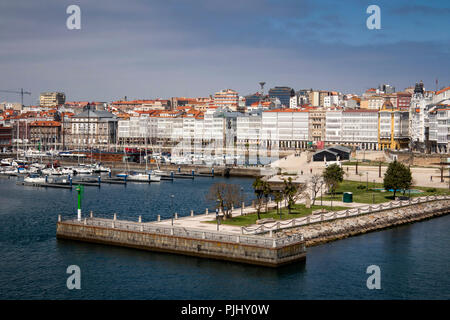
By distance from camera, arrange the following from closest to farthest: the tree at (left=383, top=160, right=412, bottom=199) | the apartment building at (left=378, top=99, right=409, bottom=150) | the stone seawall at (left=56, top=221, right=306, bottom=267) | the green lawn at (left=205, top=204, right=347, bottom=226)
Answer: the stone seawall at (left=56, top=221, right=306, bottom=267)
the green lawn at (left=205, top=204, right=347, bottom=226)
the tree at (left=383, top=160, right=412, bottom=199)
the apartment building at (left=378, top=99, right=409, bottom=150)

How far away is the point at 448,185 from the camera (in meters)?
67.9

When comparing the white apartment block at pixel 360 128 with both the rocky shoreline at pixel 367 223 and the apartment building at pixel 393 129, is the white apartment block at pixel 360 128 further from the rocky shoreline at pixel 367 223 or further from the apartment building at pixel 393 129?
the rocky shoreline at pixel 367 223

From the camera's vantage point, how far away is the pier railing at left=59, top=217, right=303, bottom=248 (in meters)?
35.8

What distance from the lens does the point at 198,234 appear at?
3797 centimetres

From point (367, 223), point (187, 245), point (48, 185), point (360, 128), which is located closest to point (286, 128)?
point (360, 128)

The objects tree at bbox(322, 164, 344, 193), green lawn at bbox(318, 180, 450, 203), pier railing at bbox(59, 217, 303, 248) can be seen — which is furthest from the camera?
tree at bbox(322, 164, 344, 193)

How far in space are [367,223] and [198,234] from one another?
1469cm

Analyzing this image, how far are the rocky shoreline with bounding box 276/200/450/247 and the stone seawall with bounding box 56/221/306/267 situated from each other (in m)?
4.07

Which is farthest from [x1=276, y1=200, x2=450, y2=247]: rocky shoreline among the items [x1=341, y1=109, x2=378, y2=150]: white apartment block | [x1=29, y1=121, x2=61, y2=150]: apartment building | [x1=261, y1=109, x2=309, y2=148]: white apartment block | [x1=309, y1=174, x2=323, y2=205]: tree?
[x1=29, y1=121, x2=61, y2=150]: apartment building

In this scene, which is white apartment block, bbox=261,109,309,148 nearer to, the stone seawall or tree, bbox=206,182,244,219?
tree, bbox=206,182,244,219

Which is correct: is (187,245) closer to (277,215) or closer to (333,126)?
(277,215)

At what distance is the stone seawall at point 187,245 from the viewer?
35188 millimetres
